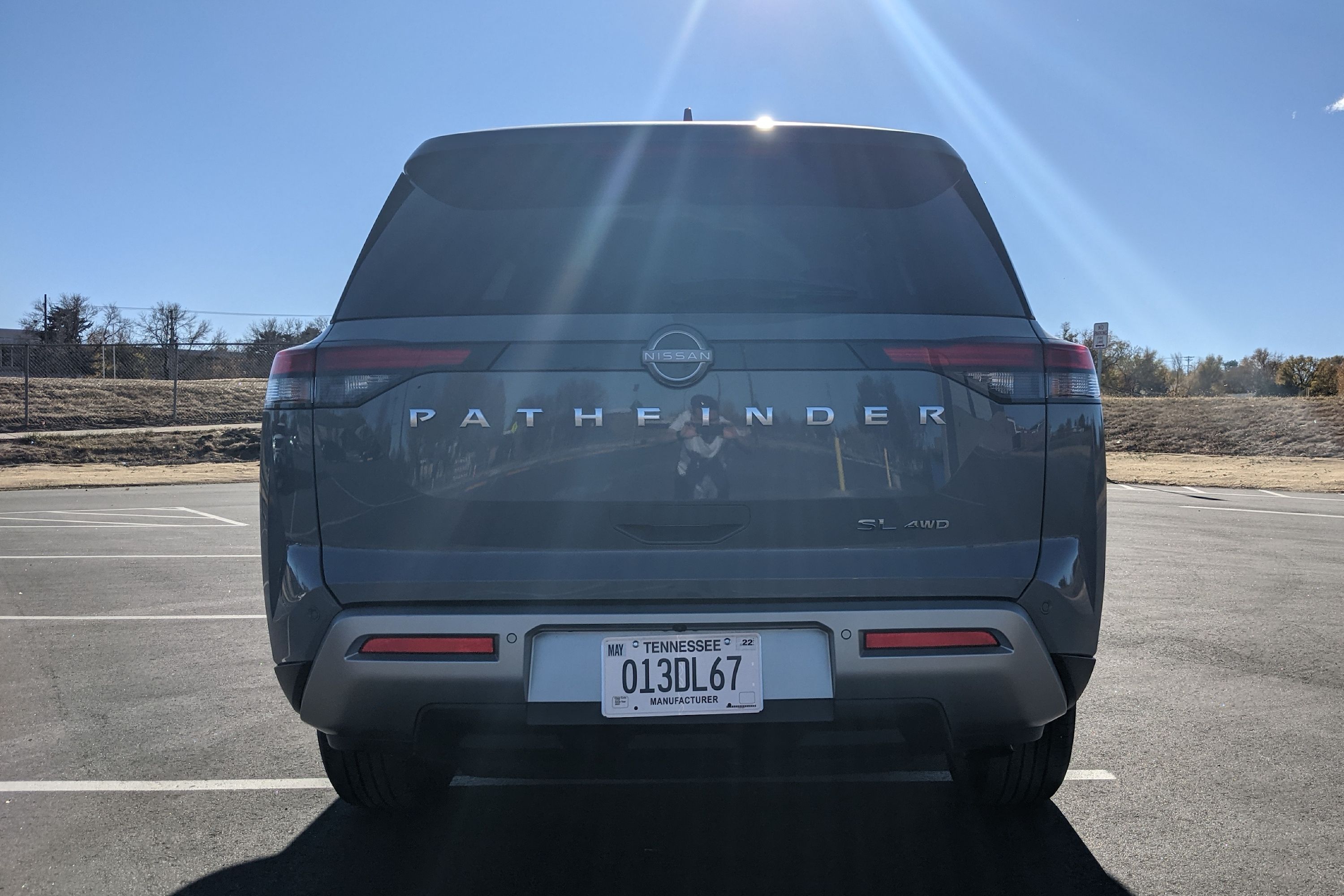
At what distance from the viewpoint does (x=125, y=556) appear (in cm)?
1001

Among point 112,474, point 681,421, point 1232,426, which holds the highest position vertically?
point 681,421

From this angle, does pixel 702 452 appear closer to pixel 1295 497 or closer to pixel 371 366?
pixel 371 366

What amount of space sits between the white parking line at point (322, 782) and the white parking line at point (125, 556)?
20.4 ft

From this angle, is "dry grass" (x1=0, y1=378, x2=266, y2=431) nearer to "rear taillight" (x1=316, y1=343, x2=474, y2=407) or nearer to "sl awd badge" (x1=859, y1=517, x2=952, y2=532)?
"rear taillight" (x1=316, y1=343, x2=474, y2=407)

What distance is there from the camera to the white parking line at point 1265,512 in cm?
1406

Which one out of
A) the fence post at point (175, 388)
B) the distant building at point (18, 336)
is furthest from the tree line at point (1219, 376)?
the distant building at point (18, 336)

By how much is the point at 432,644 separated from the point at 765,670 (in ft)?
2.56

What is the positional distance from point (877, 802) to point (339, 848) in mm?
1677

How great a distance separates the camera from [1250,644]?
5996mm

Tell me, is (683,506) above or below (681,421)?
below

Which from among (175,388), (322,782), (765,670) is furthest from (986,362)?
(175,388)

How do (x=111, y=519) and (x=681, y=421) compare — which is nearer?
(x=681, y=421)

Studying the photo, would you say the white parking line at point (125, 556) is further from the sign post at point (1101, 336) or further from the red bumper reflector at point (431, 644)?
the sign post at point (1101, 336)

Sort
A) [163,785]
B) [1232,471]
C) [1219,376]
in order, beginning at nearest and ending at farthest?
1. [163,785]
2. [1232,471]
3. [1219,376]
